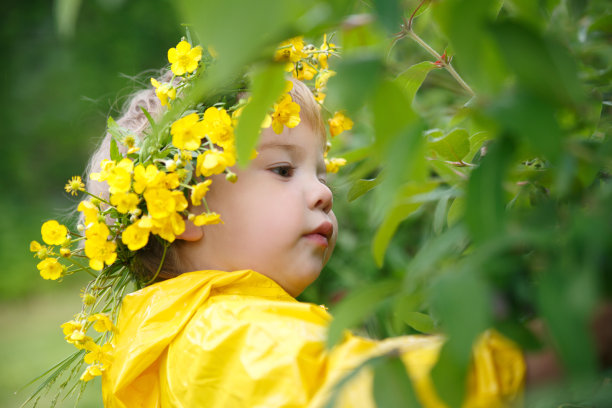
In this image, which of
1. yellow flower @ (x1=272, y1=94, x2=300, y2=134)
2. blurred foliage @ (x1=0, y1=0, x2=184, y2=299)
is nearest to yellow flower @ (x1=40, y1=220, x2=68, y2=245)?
yellow flower @ (x1=272, y1=94, x2=300, y2=134)

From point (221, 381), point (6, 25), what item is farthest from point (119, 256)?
point (6, 25)

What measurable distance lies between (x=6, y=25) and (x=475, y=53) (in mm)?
9240

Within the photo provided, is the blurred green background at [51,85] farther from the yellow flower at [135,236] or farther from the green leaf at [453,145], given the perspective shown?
the green leaf at [453,145]

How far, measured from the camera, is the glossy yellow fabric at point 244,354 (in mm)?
665

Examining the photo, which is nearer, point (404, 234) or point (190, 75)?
point (190, 75)

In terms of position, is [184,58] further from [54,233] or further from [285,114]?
[54,233]

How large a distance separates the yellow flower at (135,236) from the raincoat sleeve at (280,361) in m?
0.18

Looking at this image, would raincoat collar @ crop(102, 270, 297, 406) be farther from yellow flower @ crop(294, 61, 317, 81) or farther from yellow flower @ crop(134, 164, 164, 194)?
yellow flower @ crop(294, 61, 317, 81)

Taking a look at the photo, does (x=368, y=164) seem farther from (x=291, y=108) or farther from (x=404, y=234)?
(x=404, y=234)

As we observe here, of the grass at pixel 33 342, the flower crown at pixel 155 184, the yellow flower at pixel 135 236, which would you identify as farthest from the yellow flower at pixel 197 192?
the grass at pixel 33 342

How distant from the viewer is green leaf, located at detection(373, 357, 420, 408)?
Answer: 468mm

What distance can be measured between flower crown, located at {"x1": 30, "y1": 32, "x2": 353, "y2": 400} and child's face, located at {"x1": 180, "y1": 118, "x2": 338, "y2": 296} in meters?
0.05

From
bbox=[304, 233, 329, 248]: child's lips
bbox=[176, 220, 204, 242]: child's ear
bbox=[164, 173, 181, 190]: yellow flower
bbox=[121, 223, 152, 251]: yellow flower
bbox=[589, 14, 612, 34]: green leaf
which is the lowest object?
bbox=[304, 233, 329, 248]: child's lips

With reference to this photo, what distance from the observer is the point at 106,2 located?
42 cm
